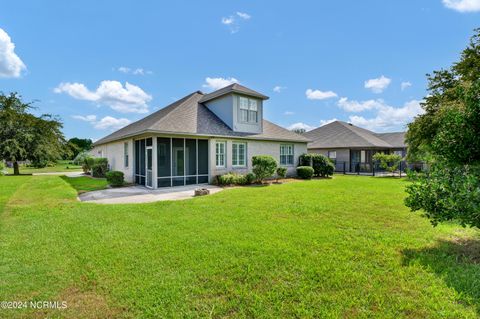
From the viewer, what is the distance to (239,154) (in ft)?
53.8

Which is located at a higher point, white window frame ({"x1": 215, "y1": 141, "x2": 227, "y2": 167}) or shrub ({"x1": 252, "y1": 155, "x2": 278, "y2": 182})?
white window frame ({"x1": 215, "y1": 141, "x2": 227, "y2": 167})

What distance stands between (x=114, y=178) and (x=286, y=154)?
12.1 meters

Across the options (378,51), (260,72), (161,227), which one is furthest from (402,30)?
(161,227)

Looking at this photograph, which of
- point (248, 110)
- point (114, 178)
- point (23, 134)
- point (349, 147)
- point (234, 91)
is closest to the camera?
point (114, 178)

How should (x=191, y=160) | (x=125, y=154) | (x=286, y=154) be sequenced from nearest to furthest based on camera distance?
(x=191, y=160)
(x=125, y=154)
(x=286, y=154)

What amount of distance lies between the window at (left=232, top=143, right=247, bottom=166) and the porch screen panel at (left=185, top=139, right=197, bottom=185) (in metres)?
2.65

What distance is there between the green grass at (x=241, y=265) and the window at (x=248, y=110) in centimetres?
1101

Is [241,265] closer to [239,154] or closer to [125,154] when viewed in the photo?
[239,154]

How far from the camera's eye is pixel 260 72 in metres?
19.0

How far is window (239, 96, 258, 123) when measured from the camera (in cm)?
1712

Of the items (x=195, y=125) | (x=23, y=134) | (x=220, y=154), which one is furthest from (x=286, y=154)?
(x=23, y=134)

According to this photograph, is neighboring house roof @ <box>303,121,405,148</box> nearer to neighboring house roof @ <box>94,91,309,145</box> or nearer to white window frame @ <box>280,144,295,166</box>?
white window frame @ <box>280,144,295,166</box>

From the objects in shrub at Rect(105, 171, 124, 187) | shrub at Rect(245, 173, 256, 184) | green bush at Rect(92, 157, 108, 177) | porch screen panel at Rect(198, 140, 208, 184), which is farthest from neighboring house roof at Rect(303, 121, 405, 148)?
green bush at Rect(92, 157, 108, 177)

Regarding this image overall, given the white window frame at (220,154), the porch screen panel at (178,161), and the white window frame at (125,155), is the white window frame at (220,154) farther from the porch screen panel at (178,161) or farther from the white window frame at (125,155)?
the white window frame at (125,155)
